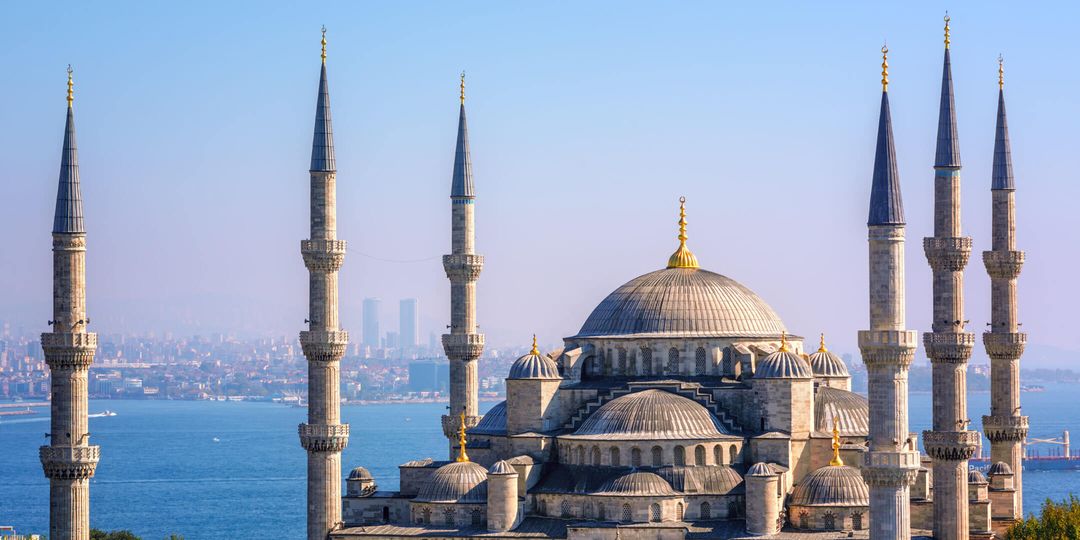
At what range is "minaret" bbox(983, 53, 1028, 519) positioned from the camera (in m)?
48.2

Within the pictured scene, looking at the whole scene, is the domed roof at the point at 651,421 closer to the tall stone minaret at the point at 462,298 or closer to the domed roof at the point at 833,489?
the domed roof at the point at 833,489

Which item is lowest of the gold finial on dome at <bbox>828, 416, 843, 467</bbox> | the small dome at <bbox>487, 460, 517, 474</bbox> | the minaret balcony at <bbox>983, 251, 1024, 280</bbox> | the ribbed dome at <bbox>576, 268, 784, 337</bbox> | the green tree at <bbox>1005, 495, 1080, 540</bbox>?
the green tree at <bbox>1005, 495, 1080, 540</bbox>

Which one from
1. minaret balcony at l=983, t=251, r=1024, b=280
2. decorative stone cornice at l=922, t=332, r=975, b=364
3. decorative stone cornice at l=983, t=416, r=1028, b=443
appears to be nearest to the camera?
decorative stone cornice at l=922, t=332, r=975, b=364

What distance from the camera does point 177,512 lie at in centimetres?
9938

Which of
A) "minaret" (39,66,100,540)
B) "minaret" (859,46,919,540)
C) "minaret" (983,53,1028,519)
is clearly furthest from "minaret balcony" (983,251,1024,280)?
"minaret" (39,66,100,540)

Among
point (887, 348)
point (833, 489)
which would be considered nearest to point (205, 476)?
point (833, 489)

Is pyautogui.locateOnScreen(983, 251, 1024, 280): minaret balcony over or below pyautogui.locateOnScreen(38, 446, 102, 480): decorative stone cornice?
over

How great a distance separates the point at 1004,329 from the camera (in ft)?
159

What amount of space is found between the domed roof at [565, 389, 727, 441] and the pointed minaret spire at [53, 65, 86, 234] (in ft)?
42.6

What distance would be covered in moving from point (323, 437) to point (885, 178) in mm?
14685

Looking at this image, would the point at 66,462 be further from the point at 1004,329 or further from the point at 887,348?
the point at 1004,329

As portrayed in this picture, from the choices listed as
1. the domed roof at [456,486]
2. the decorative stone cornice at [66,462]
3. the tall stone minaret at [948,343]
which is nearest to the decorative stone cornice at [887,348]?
the tall stone minaret at [948,343]

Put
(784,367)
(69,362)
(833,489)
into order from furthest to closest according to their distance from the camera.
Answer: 1. (784,367)
2. (833,489)
3. (69,362)

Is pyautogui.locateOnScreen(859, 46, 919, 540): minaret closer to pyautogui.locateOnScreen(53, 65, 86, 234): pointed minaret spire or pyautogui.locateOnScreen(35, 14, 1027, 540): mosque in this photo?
pyautogui.locateOnScreen(35, 14, 1027, 540): mosque
